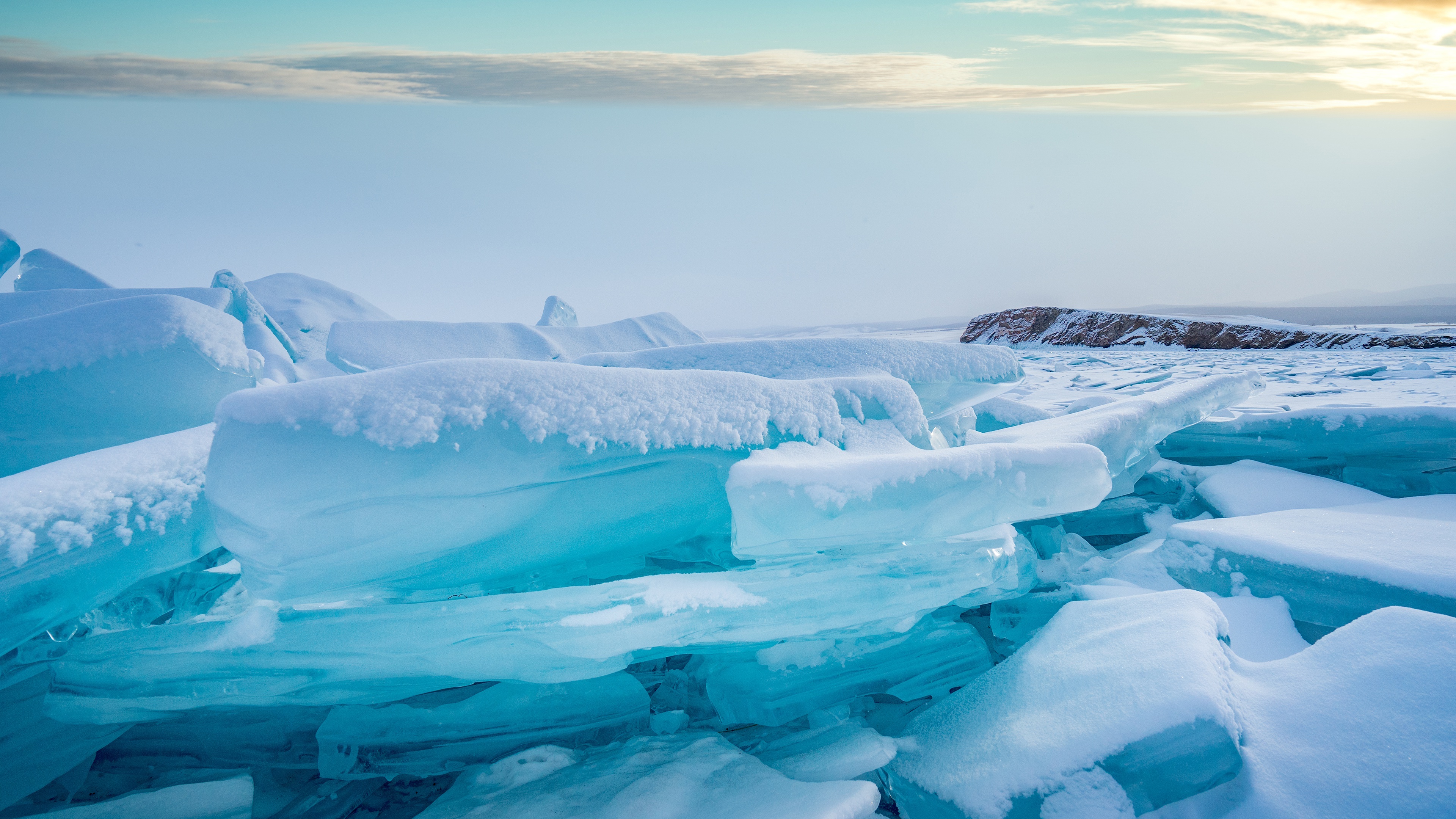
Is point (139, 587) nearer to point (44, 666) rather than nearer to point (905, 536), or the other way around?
point (44, 666)

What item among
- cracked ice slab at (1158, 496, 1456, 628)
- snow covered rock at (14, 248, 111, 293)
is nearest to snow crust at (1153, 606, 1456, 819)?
cracked ice slab at (1158, 496, 1456, 628)

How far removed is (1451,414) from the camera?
2.07m

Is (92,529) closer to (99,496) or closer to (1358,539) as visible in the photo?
(99,496)

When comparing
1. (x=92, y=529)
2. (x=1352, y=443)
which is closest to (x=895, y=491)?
(x=92, y=529)

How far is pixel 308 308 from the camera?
4984mm

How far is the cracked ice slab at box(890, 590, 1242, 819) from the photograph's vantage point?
3.19ft

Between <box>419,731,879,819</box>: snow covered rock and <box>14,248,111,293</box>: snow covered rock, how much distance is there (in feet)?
13.3

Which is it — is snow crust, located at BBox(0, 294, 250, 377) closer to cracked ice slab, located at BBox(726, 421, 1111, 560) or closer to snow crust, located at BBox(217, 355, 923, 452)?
snow crust, located at BBox(217, 355, 923, 452)

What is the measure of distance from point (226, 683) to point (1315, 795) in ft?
5.59

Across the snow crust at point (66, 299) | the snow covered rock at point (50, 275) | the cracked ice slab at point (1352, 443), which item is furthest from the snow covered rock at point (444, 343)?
the cracked ice slab at point (1352, 443)

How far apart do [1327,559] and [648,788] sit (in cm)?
150

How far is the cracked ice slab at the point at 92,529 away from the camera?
1054 millimetres

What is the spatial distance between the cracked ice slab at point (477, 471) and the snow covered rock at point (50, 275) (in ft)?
12.1

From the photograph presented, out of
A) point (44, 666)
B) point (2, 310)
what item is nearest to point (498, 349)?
Result: point (2, 310)
